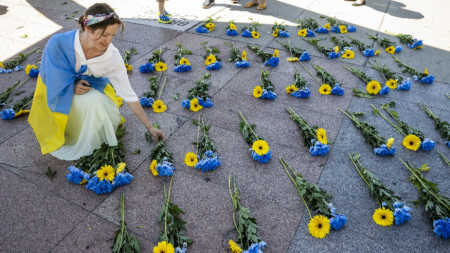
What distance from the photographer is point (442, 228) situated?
2.24 metres

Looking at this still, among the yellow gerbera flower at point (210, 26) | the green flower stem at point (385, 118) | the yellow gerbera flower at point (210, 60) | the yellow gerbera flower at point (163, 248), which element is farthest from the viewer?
the yellow gerbera flower at point (210, 26)

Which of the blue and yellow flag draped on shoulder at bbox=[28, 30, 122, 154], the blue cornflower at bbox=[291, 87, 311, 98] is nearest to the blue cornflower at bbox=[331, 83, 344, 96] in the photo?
the blue cornflower at bbox=[291, 87, 311, 98]

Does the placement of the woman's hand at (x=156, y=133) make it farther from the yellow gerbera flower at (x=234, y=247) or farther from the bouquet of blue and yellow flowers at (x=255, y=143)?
the yellow gerbera flower at (x=234, y=247)

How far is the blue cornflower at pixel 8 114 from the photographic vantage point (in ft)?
11.4

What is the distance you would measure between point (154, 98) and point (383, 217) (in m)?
2.77

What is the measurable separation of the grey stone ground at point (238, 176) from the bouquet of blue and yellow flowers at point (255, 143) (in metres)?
0.09

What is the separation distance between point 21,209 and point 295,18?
225 inches

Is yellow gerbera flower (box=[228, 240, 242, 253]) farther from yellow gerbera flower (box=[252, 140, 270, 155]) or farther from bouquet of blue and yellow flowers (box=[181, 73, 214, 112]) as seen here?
bouquet of blue and yellow flowers (box=[181, 73, 214, 112])

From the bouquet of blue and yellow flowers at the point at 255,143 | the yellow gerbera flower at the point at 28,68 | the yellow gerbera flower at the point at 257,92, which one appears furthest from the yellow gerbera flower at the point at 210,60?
the yellow gerbera flower at the point at 28,68

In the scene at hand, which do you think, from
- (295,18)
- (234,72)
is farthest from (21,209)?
(295,18)

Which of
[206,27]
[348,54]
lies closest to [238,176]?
[348,54]

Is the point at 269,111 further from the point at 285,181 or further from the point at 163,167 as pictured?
the point at 163,167

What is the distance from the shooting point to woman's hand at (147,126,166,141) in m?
3.04

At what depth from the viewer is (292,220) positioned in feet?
8.09
